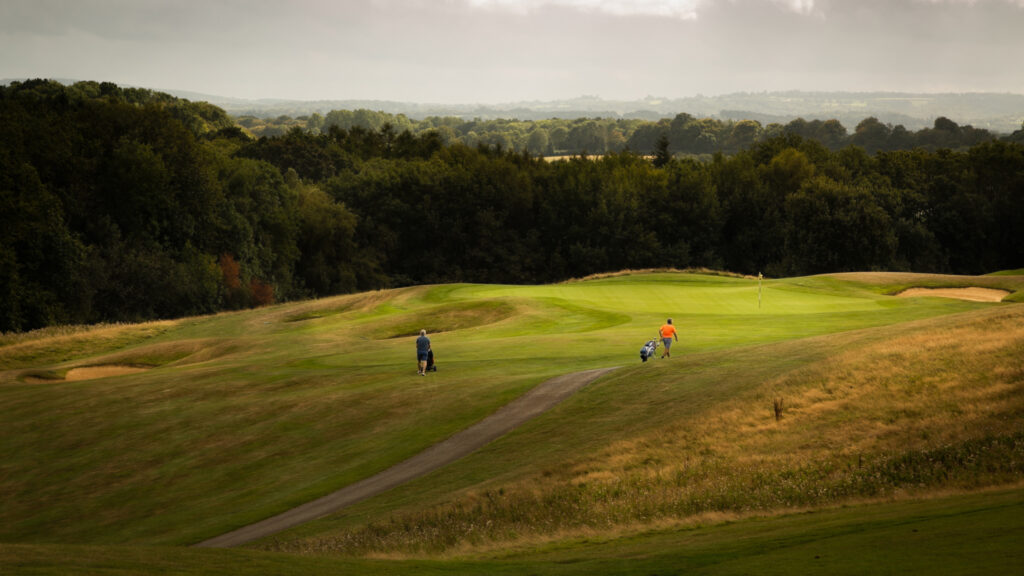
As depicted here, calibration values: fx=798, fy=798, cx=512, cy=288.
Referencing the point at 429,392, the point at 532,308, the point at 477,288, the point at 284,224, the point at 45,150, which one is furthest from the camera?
the point at 284,224

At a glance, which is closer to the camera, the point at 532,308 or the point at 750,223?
the point at 532,308

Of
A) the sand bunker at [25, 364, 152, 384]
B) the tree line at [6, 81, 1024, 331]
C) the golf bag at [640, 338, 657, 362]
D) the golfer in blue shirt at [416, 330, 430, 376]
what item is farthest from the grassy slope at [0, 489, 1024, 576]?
the tree line at [6, 81, 1024, 331]

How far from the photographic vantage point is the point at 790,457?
57.5ft

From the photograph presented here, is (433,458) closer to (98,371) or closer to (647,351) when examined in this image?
(647,351)

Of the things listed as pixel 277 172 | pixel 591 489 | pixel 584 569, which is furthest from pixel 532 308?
pixel 277 172

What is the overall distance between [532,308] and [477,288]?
13813mm

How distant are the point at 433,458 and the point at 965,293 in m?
36.4

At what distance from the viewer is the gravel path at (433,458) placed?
1842cm

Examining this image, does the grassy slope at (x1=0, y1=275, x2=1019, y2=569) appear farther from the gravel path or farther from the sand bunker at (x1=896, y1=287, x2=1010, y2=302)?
the sand bunker at (x1=896, y1=287, x2=1010, y2=302)

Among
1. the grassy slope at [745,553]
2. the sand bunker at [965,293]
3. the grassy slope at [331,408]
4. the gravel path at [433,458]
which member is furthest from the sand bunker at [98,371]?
the sand bunker at [965,293]

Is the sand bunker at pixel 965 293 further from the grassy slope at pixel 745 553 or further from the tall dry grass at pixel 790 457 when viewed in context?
the grassy slope at pixel 745 553

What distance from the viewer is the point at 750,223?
100938mm

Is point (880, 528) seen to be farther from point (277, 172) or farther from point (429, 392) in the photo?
point (277, 172)

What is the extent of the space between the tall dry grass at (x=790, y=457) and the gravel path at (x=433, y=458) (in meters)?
2.21
